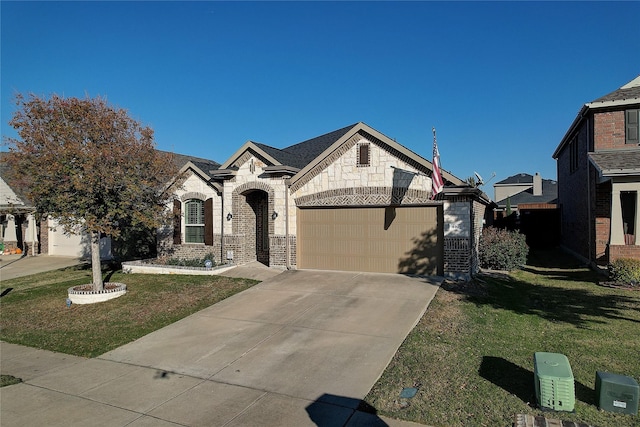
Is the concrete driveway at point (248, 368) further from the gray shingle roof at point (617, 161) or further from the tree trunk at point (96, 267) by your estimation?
the gray shingle roof at point (617, 161)

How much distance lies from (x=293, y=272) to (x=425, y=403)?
29.2 ft

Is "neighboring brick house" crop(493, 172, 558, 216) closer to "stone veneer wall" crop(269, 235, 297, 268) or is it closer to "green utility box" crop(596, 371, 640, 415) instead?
"stone veneer wall" crop(269, 235, 297, 268)

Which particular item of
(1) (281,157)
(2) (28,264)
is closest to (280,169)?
(1) (281,157)

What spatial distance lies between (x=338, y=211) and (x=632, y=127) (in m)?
10.9

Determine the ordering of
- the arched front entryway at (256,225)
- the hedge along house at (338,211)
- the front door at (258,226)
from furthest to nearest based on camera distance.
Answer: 1. the front door at (258,226)
2. the arched front entryway at (256,225)
3. the hedge along house at (338,211)

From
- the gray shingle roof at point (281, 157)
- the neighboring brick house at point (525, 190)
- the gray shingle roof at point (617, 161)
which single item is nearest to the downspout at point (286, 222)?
the gray shingle roof at point (281, 157)

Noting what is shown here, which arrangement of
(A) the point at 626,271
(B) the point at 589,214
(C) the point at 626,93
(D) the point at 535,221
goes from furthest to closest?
(D) the point at 535,221
(B) the point at 589,214
(C) the point at 626,93
(A) the point at 626,271

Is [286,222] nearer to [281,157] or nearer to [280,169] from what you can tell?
[280,169]

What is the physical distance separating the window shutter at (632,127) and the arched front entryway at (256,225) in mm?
13351

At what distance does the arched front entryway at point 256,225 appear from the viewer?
16.0 meters

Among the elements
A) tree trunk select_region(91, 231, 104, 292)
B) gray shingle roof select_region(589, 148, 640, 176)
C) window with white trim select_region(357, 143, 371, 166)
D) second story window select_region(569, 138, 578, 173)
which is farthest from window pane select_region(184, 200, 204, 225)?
second story window select_region(569, 138, 578, 173)

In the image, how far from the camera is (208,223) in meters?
16.6

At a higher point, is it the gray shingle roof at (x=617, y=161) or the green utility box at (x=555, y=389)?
the gray shingle roof at (x=617, y=161)

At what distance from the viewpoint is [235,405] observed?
566 centimetres
